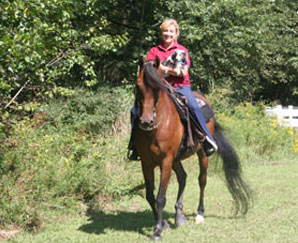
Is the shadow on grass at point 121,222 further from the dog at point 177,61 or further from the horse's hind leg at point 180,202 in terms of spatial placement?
the dog at point 177,61

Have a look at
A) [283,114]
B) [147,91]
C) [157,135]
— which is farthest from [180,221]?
[283,114]

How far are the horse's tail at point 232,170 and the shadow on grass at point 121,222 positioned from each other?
1231 millimetres

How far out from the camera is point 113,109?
11.4 metres

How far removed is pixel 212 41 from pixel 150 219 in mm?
8142

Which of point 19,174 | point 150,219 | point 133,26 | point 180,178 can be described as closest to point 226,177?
point 180,178

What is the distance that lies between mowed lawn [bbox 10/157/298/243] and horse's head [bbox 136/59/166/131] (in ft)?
5.60

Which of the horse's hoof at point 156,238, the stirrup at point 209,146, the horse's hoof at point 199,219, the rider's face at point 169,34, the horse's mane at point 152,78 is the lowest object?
the horse's hoof at point 199,219

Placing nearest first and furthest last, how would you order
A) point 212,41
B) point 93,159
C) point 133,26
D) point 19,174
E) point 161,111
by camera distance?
point 161,111 → point 19,174 → point 93,159 → point 212,41 → point 133,26

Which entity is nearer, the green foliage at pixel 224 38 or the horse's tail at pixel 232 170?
the horse's tail at pixel 232 170

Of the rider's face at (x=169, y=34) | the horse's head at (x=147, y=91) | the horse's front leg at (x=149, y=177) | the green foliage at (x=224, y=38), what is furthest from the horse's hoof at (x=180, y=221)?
the green foliage at (x=224, y=38)

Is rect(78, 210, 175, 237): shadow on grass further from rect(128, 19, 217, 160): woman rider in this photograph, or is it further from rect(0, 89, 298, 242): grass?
rect(128, 19, 217, 160): woman rider

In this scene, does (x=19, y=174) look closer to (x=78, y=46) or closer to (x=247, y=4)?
(x=78, y=46)

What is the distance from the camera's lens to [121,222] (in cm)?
716

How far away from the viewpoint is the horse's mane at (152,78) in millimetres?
5781
